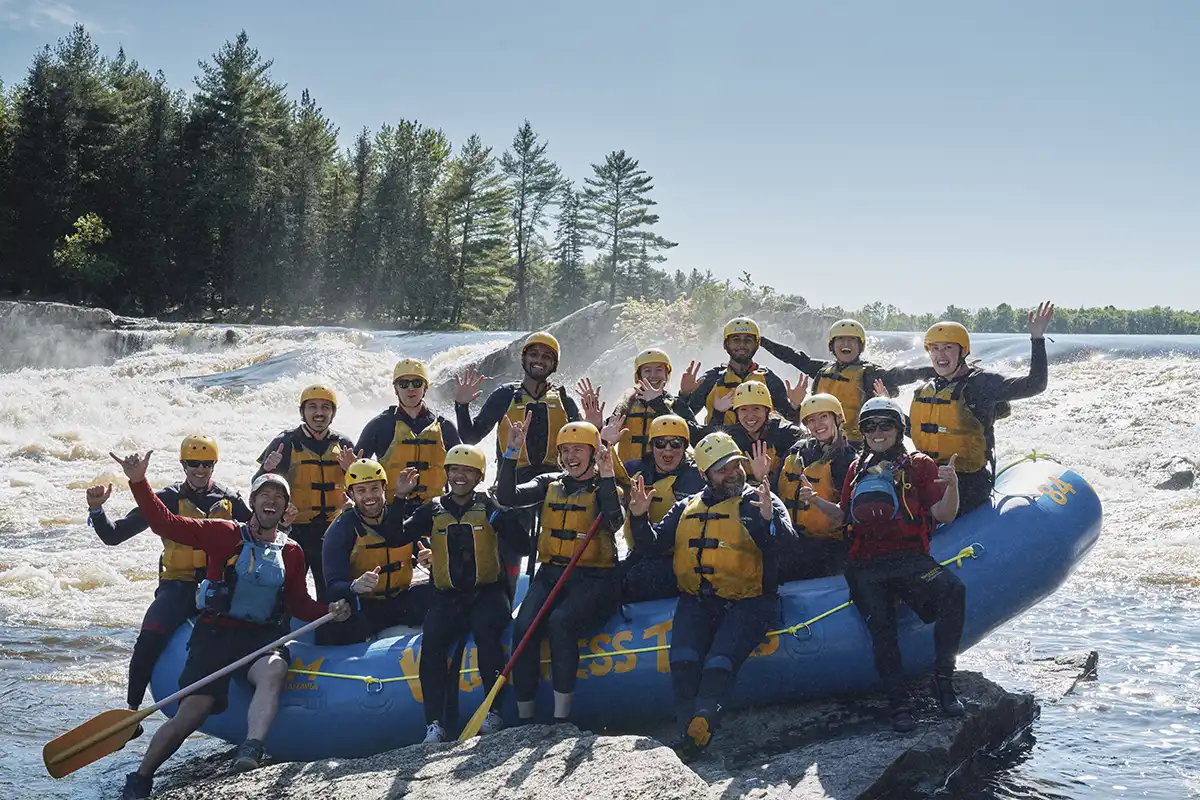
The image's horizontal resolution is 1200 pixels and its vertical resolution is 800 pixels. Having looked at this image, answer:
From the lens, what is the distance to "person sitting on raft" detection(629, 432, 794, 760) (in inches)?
168

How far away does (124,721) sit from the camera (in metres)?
4.43

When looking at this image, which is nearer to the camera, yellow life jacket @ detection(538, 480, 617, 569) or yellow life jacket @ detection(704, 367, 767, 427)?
yellow life jacket @ detection(538, 480, 617, 569)

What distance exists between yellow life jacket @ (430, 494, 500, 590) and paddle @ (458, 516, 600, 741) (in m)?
0.33

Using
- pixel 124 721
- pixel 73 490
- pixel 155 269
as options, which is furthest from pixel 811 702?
pixel 155 269

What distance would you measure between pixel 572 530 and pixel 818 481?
1.22 metres

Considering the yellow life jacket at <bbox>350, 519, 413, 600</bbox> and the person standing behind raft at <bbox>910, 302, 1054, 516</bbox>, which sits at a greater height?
the person standing behind raft at <bbox>910, 302, 1054, 516</bbox>

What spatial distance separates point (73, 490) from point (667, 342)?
934 cm

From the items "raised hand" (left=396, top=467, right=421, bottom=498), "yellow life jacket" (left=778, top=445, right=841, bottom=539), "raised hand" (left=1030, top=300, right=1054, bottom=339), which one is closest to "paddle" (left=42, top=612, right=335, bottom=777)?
"raised hand" (left=396, top=467, right=421, bottom=498)

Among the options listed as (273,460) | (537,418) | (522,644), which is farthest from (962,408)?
(273,460)

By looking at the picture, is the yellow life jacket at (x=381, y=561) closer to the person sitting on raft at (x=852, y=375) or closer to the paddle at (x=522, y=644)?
the paddle at (x=522, y=644)

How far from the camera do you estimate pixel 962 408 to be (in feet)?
16.8

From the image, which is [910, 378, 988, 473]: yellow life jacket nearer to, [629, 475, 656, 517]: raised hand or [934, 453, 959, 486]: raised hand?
[934, 453, 959, 486]: raised hand

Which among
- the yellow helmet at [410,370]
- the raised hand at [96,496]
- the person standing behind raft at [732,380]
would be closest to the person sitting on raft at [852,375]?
the person standing behind raft at [732,380]

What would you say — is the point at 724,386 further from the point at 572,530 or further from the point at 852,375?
the point at 572,530
